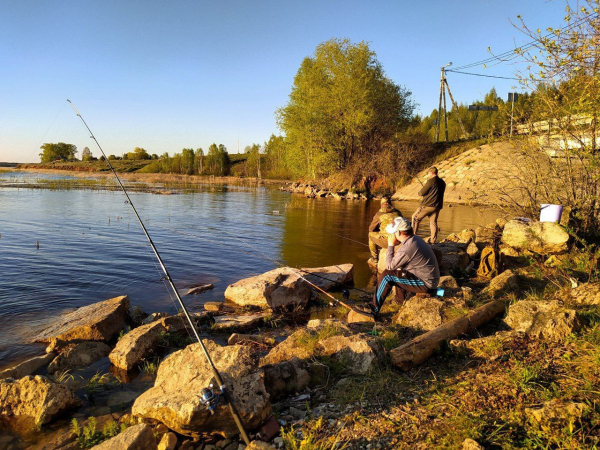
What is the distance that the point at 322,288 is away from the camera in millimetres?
9805

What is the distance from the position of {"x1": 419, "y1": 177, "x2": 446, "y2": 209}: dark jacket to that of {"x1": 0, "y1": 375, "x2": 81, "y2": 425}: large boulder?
35.3ft

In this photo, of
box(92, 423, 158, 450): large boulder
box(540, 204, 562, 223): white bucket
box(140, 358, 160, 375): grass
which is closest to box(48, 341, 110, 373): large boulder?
box(140, 358, 160, 375): grass

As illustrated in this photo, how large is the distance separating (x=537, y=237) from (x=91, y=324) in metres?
10.4

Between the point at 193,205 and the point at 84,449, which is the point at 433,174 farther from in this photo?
the point at 193,205

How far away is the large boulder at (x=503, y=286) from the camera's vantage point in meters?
7.45

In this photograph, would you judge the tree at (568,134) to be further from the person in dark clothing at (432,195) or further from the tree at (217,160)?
the tree at (217,160)

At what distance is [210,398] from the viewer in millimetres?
3535

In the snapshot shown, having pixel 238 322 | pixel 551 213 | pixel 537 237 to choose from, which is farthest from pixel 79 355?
pixel 551 213

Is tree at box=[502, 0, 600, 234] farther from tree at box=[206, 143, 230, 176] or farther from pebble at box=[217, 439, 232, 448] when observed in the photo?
tree at box=[206, 143, 230, 176]

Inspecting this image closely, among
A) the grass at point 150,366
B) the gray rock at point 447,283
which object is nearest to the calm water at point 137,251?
the grass at point 150,366

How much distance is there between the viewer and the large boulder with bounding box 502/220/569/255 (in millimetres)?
9102

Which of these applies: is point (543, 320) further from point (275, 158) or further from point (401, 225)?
point (275, 158)

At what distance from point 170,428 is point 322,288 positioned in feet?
20.6

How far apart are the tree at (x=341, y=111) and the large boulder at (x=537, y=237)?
106 feet
